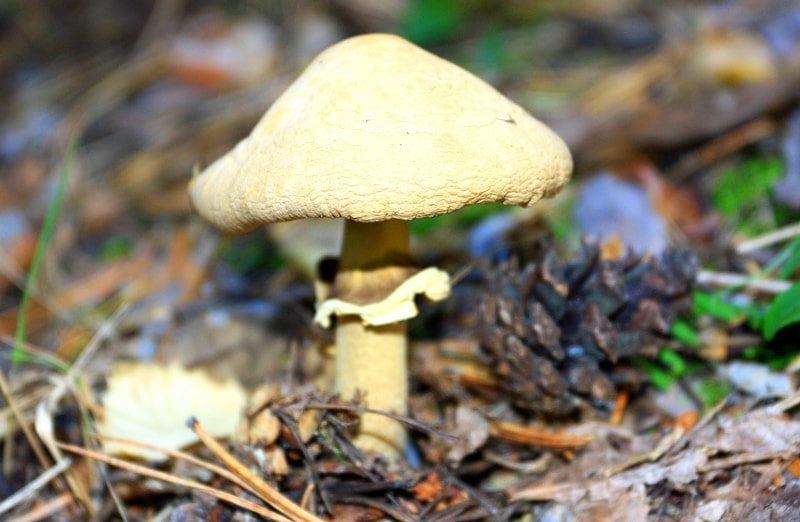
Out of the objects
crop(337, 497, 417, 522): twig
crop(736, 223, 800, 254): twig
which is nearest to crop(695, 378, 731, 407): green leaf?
crop(736, 223, 800, 254): twig

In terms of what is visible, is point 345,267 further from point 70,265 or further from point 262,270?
point 70,265

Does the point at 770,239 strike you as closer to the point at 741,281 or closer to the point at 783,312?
the point at 741,281

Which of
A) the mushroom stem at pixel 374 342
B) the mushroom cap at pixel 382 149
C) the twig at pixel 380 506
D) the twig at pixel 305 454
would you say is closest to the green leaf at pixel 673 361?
the mushroom cap at pixel 382 149

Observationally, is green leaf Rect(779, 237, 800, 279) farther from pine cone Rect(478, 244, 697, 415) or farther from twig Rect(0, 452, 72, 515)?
twig Rect(0, 452, 72, 515)

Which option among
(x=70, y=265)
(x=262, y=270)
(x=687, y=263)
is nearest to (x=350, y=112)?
(x=687, y=263)

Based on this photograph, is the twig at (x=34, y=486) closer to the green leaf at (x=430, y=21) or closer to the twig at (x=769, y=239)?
the twig at (x=769, y=239)
